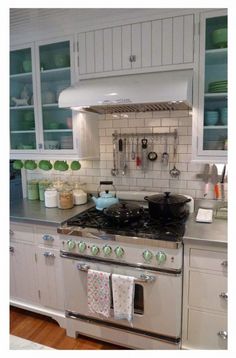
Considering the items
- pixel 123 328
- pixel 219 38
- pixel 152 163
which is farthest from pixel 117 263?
pixel 219 38

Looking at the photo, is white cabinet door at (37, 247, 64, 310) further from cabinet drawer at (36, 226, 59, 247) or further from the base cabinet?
the base cabinet

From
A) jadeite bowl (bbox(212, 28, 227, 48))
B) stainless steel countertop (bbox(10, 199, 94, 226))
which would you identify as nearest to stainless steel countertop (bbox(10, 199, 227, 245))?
stainless steel countertop (bbox(10, 199, 94, 226))

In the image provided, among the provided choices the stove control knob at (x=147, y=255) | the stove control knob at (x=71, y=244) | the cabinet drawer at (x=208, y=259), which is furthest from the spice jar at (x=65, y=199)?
the cabinet drawer at (x=208, y=259)

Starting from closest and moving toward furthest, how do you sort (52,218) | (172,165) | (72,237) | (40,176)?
(72,237) → (52,218) → (172,165) → (40,176)

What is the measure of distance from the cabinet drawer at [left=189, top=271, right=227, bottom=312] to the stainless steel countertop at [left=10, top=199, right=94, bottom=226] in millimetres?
999

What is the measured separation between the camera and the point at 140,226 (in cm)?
174

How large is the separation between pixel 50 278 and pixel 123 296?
2.30 ft

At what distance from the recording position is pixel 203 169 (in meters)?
2.06

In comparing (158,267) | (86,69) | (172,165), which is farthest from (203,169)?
(86,69)

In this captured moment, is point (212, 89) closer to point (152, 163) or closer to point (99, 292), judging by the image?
point (152, 163)

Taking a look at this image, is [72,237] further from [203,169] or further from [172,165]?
[203,169]

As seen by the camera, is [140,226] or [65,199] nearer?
[140,226]
